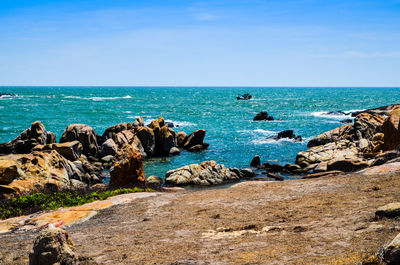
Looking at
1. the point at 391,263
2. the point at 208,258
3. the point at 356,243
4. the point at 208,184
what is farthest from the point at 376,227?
the point at 208,184

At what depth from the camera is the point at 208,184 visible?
27.2 metres

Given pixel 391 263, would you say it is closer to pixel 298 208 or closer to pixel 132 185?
pixel 298 208

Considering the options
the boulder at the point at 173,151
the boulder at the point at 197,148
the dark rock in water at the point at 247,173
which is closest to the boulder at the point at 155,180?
the dark rock in water at the point at 247,173

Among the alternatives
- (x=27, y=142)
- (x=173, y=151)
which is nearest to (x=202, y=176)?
(x=173, y=151)

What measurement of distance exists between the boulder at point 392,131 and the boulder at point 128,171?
1811 cm

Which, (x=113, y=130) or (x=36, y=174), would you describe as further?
(x=113, y=130)

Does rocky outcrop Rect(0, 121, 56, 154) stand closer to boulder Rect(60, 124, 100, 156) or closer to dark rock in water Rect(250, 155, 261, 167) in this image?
boulder Rect(60, 124, 100, 156)

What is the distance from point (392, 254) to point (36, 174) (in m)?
20.6

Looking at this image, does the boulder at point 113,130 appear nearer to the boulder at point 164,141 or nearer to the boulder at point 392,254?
the boulder at point 164,141

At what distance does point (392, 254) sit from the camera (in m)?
6.04

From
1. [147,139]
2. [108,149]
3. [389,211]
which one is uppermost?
[389,211]

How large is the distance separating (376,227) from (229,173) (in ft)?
65.9

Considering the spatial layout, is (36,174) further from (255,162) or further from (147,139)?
(255,162)

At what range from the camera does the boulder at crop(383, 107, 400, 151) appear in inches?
1015
